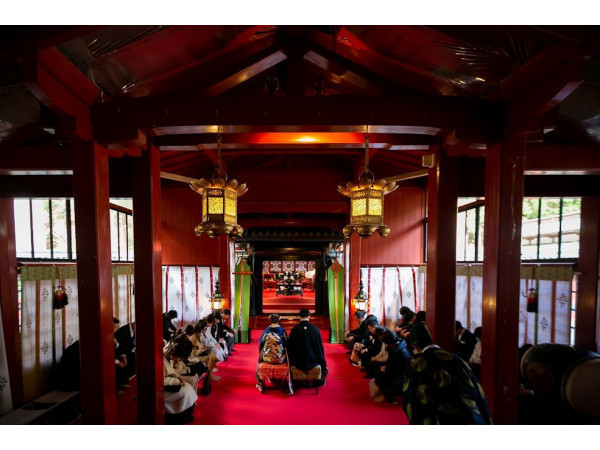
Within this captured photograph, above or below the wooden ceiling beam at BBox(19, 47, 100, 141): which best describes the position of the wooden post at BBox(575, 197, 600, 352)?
below

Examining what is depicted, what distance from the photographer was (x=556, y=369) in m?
3.84

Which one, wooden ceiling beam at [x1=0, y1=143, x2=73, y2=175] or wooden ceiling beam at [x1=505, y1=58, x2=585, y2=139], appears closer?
wooden ceiling beam at [x1=505, y1=58, x2=585, y2=139]

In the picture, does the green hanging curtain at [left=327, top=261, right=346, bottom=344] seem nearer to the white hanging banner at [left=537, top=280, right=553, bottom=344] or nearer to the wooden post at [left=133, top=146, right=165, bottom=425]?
the white hanging banner at [left=537, top=280, right=553, bottom=344]

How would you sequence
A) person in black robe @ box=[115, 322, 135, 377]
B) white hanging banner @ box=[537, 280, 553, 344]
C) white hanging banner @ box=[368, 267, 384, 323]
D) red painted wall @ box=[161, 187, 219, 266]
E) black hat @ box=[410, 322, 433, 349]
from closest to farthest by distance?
black hat @ box=[410, 322, 433, 349] < white hanging banner @ box=[537, 280, 553, 344] < person in black robe @ box=[115, 322, 135, 377] < red painted wall @ box=[161, 187, 219, 266] < white hanging banner @ box=[368, 267, 384, 323]

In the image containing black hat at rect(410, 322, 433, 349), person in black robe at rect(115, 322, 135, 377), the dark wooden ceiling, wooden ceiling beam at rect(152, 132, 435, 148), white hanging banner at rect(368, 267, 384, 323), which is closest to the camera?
the dark wooden ceiling

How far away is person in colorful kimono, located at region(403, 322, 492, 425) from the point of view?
182 cm

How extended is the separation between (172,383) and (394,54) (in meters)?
5.52

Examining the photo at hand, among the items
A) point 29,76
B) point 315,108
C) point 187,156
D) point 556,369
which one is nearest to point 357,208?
point 315,108

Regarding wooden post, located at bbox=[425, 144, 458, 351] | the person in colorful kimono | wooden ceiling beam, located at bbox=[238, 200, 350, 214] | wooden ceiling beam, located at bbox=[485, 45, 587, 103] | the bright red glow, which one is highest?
wooden ceiling beam, located at bbox=[485, 45, 587, 103]

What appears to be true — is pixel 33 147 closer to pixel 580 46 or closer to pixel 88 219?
pixel 88 219

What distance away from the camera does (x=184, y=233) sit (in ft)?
30.9

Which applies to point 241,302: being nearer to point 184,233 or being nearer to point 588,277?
point 184,233

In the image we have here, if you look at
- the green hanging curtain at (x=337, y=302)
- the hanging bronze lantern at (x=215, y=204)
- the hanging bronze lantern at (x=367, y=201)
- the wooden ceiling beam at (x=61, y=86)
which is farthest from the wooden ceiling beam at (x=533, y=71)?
the green hanging curtain at (x=337, y=302)

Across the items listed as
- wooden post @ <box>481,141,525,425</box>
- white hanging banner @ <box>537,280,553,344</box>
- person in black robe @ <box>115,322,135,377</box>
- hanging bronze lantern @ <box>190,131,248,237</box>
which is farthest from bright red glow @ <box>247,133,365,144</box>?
person in black robe @ <box>115,322,135,377</box>
